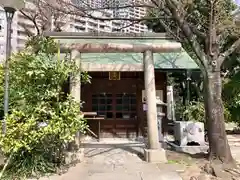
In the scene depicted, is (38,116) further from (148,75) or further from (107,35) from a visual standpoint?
(107,35)

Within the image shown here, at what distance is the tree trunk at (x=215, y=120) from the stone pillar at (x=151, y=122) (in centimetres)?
132

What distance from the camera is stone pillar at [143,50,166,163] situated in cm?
736

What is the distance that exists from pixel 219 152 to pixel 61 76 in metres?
4.33

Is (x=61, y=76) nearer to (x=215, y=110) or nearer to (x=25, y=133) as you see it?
(x=25, y=133)

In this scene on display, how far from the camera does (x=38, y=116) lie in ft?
20.2

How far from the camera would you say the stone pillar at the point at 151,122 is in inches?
290

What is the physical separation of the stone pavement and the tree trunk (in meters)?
1.38

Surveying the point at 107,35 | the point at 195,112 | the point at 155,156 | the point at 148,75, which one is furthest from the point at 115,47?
the point at 107,35

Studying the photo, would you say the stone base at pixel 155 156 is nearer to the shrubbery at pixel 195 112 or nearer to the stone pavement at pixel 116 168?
the stone pavement at pixel 116 168

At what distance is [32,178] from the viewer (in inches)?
236

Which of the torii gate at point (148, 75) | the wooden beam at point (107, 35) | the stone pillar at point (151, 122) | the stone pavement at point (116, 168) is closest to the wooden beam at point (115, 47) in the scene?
the torii gate at point (148, 75)

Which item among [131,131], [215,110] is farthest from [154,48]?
[131,131]

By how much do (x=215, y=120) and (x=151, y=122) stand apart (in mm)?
1637

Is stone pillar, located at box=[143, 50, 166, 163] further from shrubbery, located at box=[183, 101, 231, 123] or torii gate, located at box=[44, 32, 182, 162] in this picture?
shrubbery, located at box=[183, 101, 231, 123]
